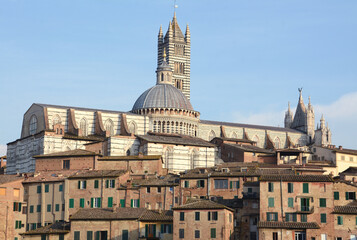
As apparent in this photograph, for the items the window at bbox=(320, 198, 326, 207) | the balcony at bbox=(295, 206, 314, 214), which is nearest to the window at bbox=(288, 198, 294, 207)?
the balcony at bbox=(295, 206, 314, 214)

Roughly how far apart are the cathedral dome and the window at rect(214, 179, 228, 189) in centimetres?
3359

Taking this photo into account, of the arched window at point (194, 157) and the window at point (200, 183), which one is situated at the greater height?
the arched window at point (194, 157)

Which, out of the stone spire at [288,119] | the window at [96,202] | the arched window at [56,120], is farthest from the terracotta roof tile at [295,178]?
the stone spire at [288,119]

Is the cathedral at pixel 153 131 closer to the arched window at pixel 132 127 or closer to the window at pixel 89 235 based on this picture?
the arched window at pixel 132 127

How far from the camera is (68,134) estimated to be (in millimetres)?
87062

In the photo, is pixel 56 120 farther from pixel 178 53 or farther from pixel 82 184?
pixel 178 53

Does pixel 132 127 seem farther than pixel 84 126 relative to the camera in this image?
Yes

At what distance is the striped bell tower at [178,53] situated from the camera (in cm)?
12862

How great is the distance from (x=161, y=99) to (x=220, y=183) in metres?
34.9

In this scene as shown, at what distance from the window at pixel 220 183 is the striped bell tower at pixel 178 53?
213 feet

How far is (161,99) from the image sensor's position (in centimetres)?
9681

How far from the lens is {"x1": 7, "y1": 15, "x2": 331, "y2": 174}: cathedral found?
83.6 meters

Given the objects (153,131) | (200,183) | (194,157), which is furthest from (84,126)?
(200,183)

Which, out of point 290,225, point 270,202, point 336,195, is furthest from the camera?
point 336,195
